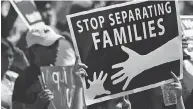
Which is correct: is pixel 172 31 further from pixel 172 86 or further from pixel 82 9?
pixel 82 9

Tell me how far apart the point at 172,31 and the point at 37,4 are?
3.61 feet

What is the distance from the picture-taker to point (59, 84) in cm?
350

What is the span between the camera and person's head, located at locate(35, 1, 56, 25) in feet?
11.8

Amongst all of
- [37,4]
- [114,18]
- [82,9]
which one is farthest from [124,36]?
[37,4]

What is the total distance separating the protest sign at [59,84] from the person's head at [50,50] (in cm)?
7

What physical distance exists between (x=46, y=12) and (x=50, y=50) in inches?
12.2

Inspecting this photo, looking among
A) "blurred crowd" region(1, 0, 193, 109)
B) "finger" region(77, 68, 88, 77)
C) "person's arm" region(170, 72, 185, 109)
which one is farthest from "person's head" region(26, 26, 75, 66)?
"person's arm" region(170, 72, 185, 109)

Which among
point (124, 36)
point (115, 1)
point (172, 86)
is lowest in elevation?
point (172, 86)

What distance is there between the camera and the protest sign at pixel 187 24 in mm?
3801

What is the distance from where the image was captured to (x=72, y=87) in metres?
3.51

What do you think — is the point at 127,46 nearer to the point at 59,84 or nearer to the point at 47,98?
the point at 59,84

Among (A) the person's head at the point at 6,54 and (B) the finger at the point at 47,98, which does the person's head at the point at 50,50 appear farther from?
(B) the finger at the point at 47,98

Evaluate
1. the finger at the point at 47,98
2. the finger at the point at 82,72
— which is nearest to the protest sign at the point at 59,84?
the finger at the point at 47,98

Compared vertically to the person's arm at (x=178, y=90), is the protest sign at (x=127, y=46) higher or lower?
higher
